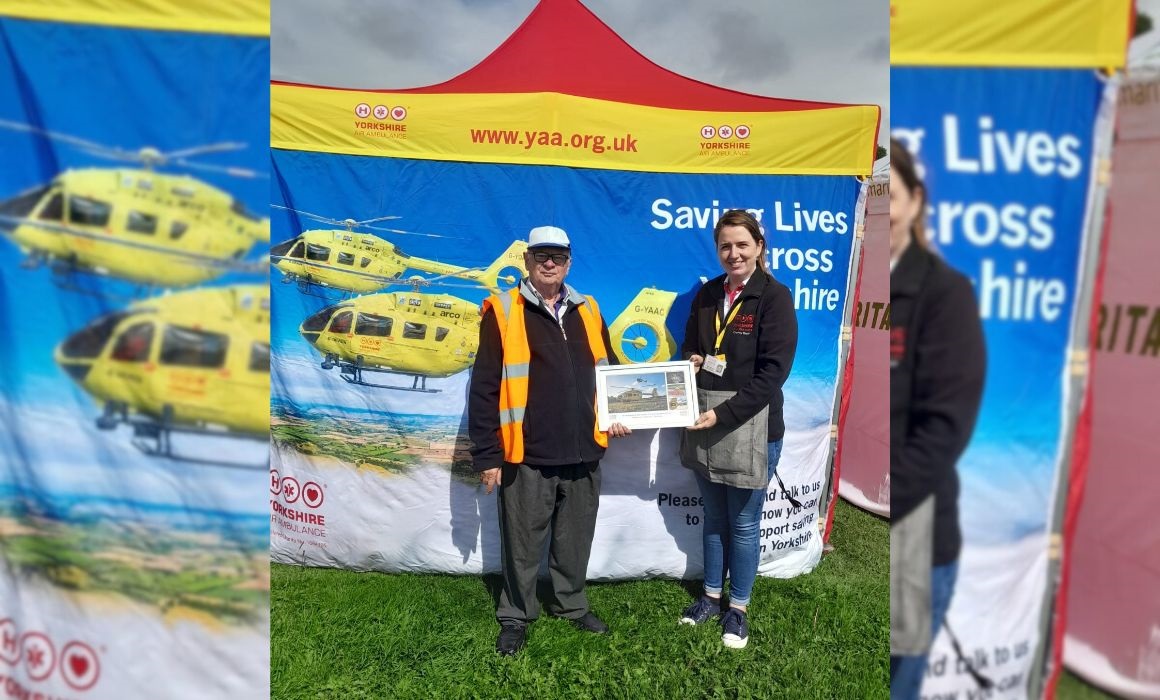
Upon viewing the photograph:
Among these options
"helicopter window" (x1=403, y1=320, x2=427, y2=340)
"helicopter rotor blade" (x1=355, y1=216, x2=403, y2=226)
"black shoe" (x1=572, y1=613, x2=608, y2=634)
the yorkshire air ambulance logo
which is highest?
the yorkshire air ambulance logo

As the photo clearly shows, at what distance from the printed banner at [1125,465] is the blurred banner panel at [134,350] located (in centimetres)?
166

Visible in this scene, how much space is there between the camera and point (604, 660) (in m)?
2.66

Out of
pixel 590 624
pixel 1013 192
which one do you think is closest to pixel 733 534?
pixel 590 624

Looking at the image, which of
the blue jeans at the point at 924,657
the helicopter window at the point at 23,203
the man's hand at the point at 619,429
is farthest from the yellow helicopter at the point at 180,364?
the man's hand at the point at 619,429

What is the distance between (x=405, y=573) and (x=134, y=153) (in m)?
2.71

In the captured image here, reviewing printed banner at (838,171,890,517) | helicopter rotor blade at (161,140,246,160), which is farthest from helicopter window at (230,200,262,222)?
printed banner at (838,171,890,517)

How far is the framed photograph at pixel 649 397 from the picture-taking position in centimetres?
258

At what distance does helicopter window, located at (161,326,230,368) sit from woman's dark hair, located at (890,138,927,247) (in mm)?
1348

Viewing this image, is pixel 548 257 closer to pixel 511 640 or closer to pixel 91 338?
pixel 91 338

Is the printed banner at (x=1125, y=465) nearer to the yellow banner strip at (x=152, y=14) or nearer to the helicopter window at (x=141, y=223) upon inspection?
the yellow banner strip at (x=152, y=14)

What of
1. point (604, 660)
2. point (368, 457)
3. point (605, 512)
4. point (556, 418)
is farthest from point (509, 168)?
point (604, 660)

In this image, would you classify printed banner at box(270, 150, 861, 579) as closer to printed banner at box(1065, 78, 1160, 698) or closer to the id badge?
the id badge

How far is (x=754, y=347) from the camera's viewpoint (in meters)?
2.53

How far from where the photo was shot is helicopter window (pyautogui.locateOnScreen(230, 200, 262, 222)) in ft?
3.91
